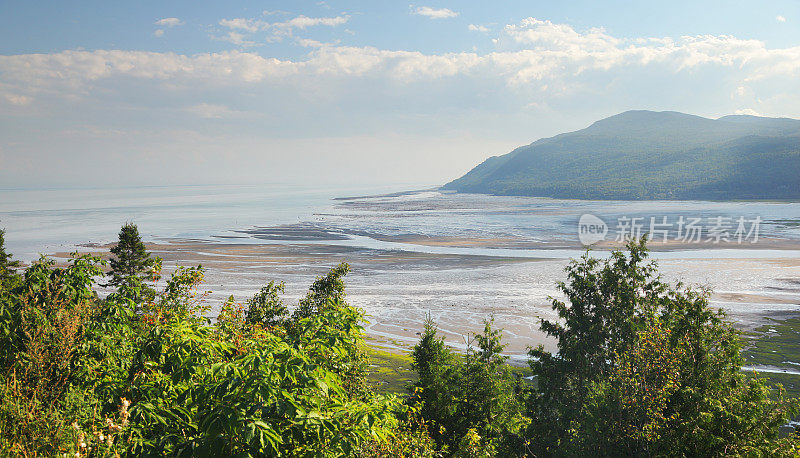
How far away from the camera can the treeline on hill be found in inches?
257

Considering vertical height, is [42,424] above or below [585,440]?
above

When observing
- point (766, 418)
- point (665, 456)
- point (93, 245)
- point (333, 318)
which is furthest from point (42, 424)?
point (93, 245)

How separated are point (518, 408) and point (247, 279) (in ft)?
175

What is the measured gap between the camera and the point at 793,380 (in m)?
37.3

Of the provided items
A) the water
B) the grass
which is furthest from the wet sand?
the grass

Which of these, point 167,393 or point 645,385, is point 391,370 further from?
point 167,393

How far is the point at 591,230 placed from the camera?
124 metres

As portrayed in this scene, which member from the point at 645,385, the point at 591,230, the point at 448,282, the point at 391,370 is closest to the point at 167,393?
the point at 645,385

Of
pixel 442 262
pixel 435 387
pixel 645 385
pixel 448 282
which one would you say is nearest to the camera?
pixel 645 385

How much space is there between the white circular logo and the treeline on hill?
281 ft

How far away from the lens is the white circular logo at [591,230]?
108m

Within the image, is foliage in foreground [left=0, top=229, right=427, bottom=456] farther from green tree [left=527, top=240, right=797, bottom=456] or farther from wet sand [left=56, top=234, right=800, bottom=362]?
wet sand [left=56, top=234, right=800, bottom=362]

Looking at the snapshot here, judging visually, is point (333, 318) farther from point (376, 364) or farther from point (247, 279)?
point (247, 279)

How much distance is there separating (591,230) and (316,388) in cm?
12759
